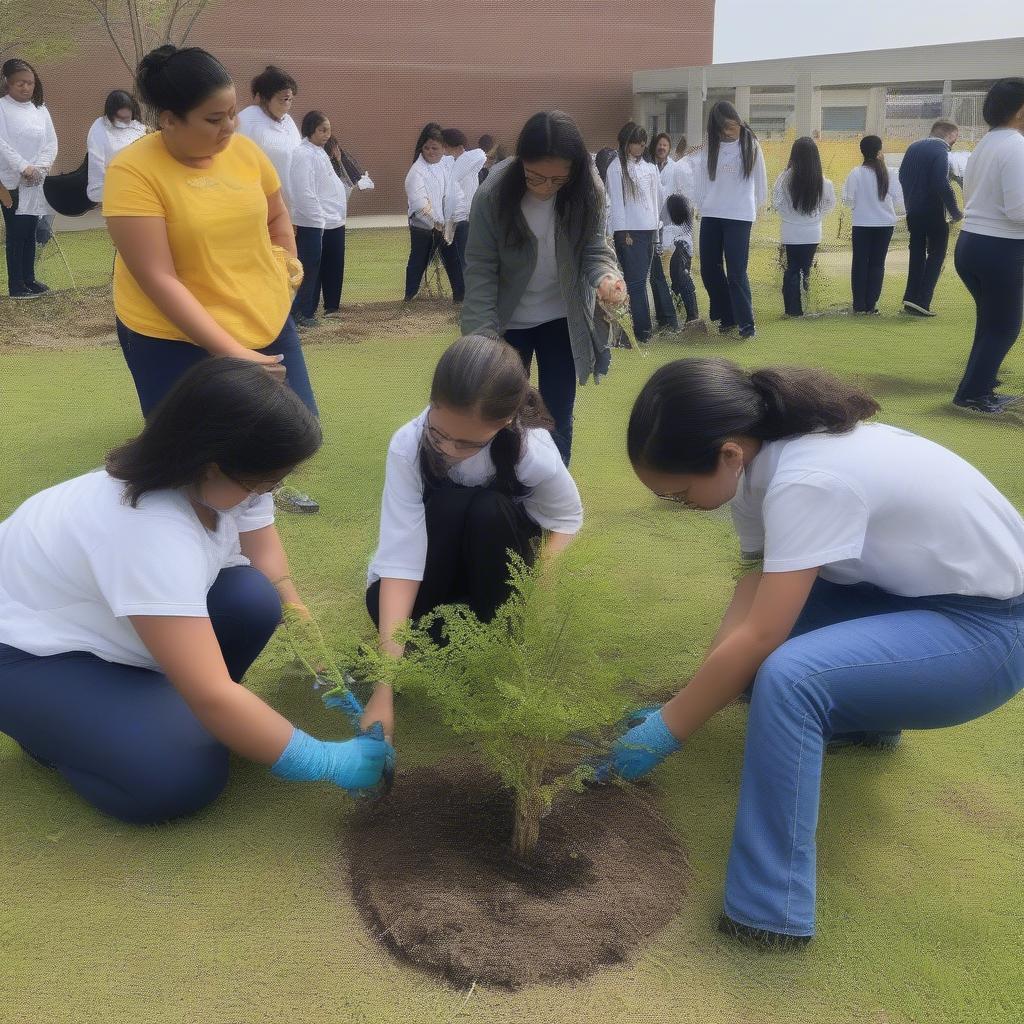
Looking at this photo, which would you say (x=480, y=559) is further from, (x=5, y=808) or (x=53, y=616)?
(x=5, y=808)

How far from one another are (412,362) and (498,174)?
365 centimetres

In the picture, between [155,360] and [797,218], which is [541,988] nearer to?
[155,360]

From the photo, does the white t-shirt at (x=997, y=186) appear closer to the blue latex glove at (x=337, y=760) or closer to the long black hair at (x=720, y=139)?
the long black hair at (x=720, y=139)

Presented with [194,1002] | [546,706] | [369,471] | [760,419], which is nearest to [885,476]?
[760,419]

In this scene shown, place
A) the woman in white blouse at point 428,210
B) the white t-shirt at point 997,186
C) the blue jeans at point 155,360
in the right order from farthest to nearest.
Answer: the woman in white blouse at point 428,210 < the white t-shirt at point 997,186 < the blue jeans at point 155,360

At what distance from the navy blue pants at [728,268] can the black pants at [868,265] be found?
1.40 m

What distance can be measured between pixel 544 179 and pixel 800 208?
544cm

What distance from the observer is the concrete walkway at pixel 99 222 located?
53.0 ft

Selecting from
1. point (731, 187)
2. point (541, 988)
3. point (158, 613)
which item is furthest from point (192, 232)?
point (731, 187)

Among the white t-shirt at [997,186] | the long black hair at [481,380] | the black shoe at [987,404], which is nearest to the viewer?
the long black hair at [481,380]

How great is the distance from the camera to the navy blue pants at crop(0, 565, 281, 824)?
6.91ft

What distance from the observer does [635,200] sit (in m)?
7.29

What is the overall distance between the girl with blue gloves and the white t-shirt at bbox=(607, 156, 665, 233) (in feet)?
18.2

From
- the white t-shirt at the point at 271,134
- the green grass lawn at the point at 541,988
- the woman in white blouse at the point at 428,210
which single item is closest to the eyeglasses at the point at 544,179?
the green grass lawn at the point at 541,988
